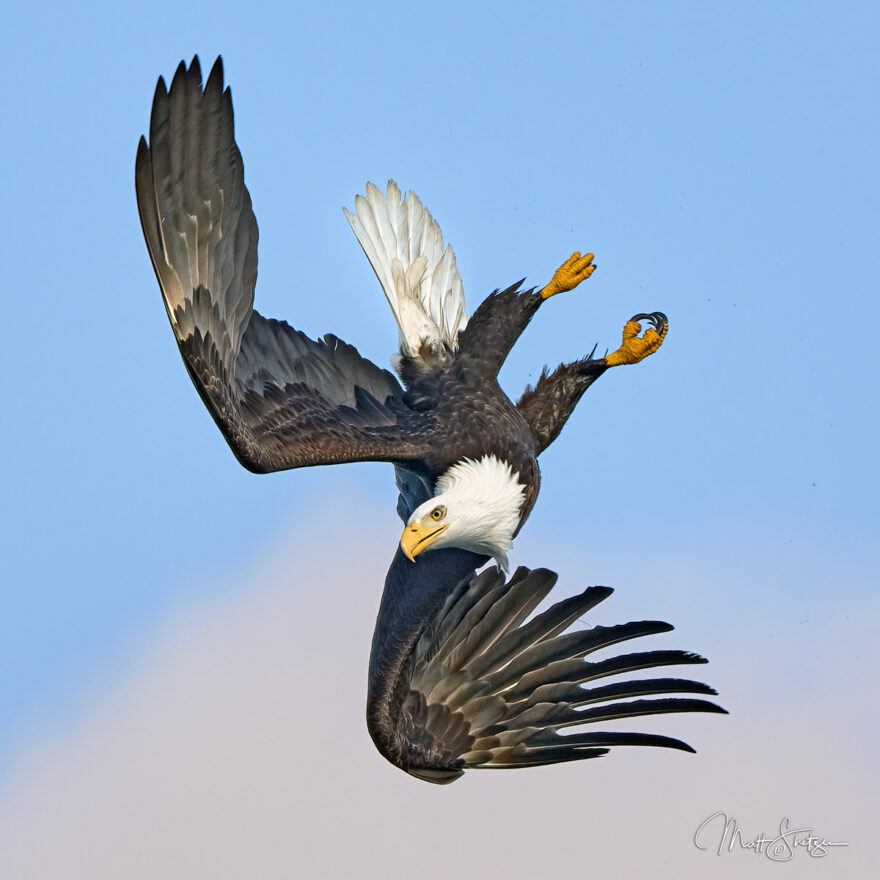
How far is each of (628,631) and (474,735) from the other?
42.5 inches

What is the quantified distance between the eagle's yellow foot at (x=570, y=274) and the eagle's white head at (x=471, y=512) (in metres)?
1.42

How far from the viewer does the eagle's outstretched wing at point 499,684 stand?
7953mm

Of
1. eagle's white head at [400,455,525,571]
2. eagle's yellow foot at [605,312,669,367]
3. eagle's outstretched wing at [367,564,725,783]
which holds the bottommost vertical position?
eagle's outstretched wing at [367,564,725,783]

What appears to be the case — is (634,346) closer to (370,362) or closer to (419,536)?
(370,362)

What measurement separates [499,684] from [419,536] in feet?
3.57

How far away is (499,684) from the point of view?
27.1 ft

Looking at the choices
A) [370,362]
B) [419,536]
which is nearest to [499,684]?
[419,536]

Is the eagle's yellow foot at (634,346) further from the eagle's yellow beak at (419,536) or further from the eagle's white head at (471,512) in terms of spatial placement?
the eagle's yellow beak at (419,536)

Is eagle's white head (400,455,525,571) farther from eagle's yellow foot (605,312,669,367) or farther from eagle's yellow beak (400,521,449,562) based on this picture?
eagle's yellow foot (605,312,669,367)

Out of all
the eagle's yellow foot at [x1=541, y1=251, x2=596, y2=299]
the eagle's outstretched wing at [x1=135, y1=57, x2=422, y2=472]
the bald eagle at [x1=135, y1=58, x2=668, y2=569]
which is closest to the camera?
the eagle's outstretched wing at [x1=135, y1=57, x2=422, y2=472]

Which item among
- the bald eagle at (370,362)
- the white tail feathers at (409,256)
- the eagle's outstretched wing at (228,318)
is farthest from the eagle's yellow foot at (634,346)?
the eagle's outstretched wing at (228,318)

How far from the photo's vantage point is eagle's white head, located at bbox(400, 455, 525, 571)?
7.80m

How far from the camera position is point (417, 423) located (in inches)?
316

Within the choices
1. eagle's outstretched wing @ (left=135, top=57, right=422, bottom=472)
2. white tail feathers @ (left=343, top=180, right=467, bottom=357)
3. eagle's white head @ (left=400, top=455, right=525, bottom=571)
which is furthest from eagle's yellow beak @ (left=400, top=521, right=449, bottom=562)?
white tail feathers @ (left=343, top=180, right=467, bottom=357)
